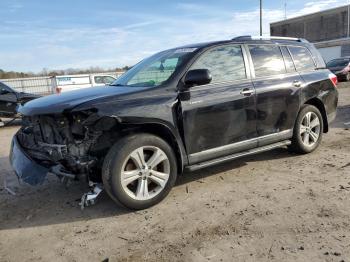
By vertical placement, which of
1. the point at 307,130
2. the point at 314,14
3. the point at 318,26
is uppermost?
the point at 314,14

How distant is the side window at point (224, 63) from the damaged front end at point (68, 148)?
4.97 ft

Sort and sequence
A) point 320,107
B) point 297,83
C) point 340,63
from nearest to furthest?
point 297,83, point 320,107, point 340,63

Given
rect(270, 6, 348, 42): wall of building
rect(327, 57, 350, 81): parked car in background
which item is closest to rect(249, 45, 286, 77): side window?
rect(327, 57, 350, 81): parked car in background

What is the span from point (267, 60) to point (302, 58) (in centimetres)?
94

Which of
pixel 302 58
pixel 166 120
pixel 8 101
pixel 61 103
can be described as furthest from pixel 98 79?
pixel 166 120

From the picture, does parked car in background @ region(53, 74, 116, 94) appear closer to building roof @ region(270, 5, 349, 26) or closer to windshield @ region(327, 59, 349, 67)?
windshield @ region(327, 59, 349, 67)

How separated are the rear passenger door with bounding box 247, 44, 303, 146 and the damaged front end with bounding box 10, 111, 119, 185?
224 centimetres

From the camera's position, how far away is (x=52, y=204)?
4727mm

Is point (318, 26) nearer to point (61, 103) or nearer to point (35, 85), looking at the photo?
point (35, 85)

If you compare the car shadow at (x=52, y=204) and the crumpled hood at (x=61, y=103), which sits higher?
the crumpled hood at (x=61, y=103)

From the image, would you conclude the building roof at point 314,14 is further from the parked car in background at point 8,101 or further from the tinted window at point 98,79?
the parked car in background at point 8,101

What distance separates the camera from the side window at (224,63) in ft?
16.2

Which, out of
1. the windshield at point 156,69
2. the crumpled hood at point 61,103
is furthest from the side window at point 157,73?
the crumpled hood at point 61,103

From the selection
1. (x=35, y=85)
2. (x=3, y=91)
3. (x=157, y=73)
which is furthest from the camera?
(x=35, y=85)
